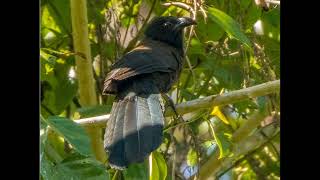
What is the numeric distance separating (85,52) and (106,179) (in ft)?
3.76

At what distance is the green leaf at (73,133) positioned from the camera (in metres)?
1.74

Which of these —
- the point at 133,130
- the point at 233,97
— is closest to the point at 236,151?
the point at 233,97

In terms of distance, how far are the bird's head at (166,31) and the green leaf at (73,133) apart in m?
1.67

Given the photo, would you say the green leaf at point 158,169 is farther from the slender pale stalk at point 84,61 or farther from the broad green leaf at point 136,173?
the slender pale stalk at point 84,61

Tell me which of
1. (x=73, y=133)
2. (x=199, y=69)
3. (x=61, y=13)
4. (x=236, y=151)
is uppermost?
(x=61, y=13)

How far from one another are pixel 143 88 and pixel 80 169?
3.13ft

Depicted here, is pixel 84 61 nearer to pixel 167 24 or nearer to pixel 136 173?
pixel 167 24

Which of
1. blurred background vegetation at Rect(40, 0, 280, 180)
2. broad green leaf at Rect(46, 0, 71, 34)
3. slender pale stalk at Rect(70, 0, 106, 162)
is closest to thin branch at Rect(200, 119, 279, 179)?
blurred background vegetation at Rect(40, 0, 280, 180)

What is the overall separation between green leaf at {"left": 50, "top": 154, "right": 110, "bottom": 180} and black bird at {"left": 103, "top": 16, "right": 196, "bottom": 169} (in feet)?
0.16

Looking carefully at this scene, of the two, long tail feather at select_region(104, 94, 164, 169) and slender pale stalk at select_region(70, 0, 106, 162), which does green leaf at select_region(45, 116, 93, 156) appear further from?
slender pale stalk at select_region(70, 0, 106, 162)

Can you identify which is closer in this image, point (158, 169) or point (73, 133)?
point (73, 133)

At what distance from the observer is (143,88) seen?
2.84 metres

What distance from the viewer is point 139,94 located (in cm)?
274
